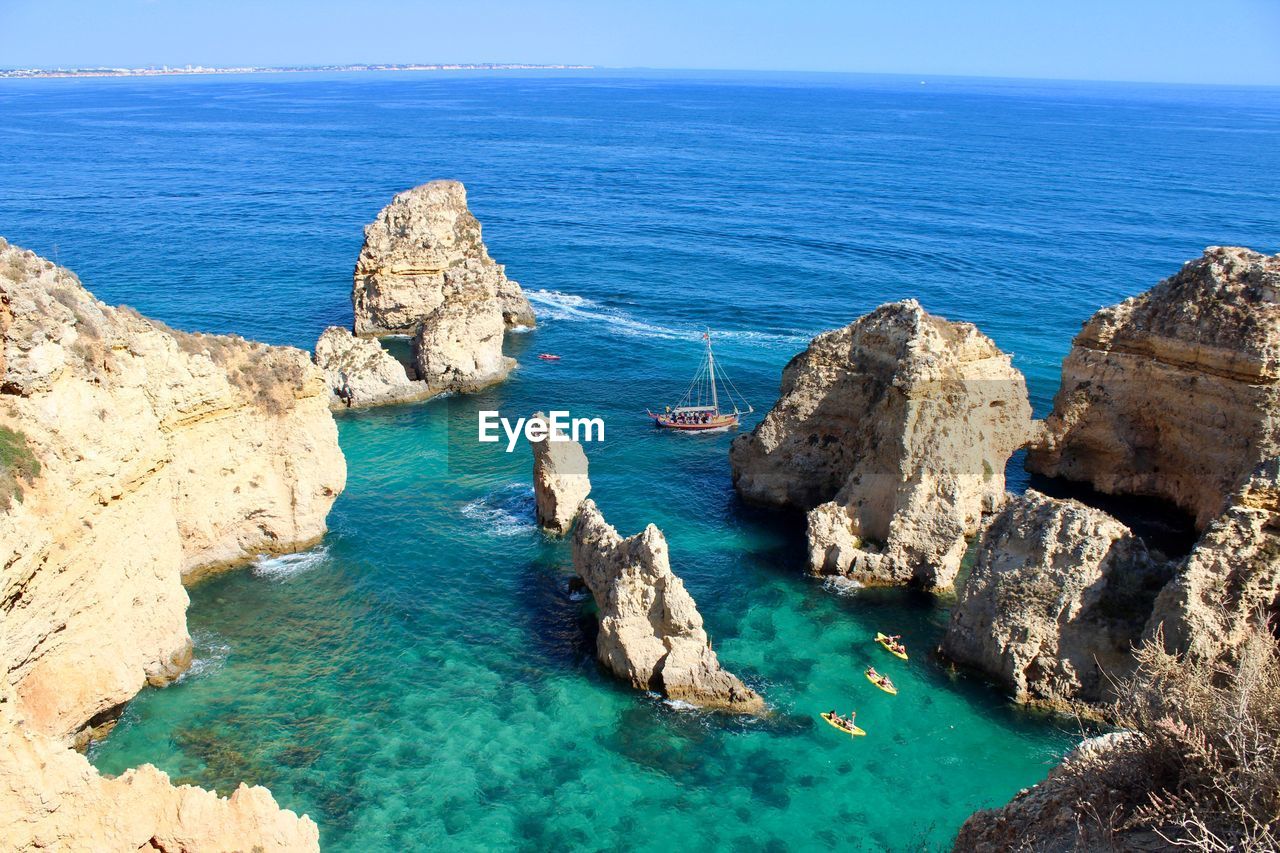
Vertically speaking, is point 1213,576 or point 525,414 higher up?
point 1213,576

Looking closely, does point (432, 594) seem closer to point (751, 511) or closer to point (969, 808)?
point (751, 511)

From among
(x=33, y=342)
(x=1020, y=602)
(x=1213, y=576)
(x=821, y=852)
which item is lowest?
(x=821, y=852)

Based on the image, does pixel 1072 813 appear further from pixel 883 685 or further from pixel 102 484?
pixel 102 484

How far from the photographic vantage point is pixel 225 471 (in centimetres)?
3622

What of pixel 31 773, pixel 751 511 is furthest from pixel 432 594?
pixel 31 773

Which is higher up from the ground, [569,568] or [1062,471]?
[1062,471]

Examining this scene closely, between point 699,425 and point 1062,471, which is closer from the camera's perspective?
point 1062,471

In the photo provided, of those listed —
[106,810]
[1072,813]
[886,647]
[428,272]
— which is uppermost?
[428,272]

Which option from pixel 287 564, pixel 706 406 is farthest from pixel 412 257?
pixel 287 564

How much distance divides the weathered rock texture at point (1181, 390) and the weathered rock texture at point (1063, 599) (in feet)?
29.9

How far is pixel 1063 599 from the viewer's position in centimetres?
2953

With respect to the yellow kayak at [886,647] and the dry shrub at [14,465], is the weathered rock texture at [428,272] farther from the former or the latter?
the dry shrub at [14,465]

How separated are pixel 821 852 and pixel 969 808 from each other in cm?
458

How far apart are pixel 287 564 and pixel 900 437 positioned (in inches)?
972
